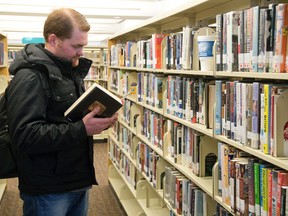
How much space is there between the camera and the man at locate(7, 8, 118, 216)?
1667 millimetres

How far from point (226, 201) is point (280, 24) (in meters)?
0.85

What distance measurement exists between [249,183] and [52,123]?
0.88 metres

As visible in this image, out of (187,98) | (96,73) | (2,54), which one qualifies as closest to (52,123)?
(187,98)

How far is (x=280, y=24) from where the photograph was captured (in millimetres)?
1408

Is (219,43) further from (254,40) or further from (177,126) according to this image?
(177,126)

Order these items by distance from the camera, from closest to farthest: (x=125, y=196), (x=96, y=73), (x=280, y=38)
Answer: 1. (x=280, y=38)
2. (x=125, y=196)
3. (x=96, y=73)

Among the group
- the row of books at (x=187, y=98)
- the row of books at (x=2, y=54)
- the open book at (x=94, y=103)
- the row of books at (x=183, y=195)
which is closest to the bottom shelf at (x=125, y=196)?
the row of books at (x=183, y=195)

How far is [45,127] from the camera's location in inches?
66.4

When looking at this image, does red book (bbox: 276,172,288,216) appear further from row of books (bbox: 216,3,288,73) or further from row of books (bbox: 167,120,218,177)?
row of books (bbox: 167,120,218,177)

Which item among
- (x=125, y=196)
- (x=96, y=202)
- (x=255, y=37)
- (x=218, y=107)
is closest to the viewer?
(x=255, y=37)

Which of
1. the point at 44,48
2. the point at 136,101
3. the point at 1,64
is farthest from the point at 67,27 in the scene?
the point at 1,64

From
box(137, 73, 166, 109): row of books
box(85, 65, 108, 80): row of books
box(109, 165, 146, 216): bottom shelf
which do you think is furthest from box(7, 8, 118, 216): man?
box(85, 65, 108, 80): row of books

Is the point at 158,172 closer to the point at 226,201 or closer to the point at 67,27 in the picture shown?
the point at 226,201

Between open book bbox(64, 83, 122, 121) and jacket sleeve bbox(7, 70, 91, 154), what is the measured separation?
8 centimetres
